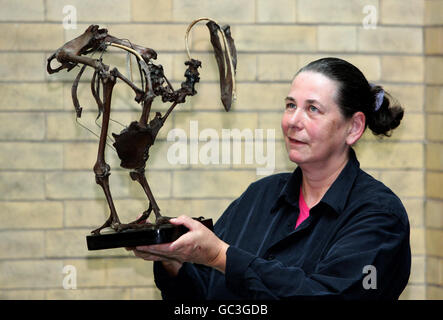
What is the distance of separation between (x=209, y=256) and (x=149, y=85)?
44 cm

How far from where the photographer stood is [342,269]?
137 centimetres

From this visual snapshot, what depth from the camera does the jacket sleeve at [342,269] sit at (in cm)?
Answer: 135

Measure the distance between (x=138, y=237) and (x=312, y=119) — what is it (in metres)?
0.50

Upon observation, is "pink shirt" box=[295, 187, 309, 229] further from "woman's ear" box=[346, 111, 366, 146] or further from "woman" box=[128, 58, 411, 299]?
Result: "woman's ear" box=[346, 111, 366, 146]

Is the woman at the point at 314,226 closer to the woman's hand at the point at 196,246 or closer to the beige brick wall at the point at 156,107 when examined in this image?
the woman's hand at the point at 196,246

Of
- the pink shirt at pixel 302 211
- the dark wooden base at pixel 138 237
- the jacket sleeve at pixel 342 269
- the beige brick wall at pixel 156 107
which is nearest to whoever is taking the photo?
the jacket sleeve at pixel 342 269

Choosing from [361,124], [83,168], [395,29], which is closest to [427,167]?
[395,29]

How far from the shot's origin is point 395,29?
8.75 feet

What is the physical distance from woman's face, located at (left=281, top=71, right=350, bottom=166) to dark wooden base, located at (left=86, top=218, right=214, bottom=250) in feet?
1.11

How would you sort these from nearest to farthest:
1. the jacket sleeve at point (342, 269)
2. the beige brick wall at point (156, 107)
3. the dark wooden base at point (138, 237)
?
1. the jacket sleeve at point (342, 269)
2. the dark wooden base at point (138, 237)
3. the beige brick wall at point (156, 107)
